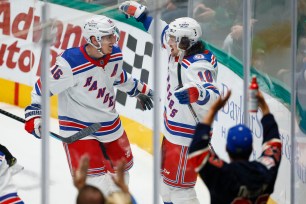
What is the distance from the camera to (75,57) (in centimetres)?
721

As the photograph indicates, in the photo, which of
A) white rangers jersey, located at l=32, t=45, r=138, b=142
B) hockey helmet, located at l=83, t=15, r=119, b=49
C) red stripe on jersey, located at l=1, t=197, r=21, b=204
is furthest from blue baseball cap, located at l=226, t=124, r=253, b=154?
white rangers jersey, located at l=32, t=45, r=138, b=142

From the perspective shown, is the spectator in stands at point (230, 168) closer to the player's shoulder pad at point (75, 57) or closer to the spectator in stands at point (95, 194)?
the spectator in stands at point (95, 194)

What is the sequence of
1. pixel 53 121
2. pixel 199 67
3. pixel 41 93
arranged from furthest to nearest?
1. pixel 199 67
2. pixel 53 121
3. pixel 41 93

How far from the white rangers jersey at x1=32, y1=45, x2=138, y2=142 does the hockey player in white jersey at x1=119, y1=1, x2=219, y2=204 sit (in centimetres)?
29

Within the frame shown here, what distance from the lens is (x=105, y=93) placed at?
7.42 meters

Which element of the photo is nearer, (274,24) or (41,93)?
(41,93)

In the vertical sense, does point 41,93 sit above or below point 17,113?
above

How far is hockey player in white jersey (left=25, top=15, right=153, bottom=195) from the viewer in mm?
7059

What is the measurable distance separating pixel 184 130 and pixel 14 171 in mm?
1158

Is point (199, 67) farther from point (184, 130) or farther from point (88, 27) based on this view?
point (88, 27)

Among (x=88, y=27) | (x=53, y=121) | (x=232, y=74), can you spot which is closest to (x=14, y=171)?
(x=53, y=121)

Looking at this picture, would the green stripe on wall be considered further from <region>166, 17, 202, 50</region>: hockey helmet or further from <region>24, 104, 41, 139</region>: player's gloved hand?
<region>24, 104, 41, 139</region>: player's gloved hand

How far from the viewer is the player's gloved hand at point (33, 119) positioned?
689 cm

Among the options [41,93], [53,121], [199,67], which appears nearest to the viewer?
[41,93]
